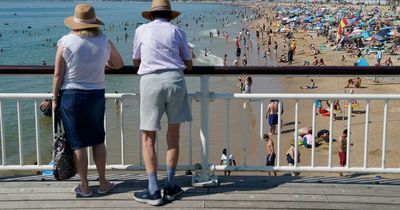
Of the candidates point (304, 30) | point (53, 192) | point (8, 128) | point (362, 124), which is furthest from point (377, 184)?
point (304, 30)

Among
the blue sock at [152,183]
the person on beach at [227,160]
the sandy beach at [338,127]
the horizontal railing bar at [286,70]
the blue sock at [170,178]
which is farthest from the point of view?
the sandy beach at [338,127]

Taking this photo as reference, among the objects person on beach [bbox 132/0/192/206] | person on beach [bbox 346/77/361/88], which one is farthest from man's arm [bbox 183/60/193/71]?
person on beach [bbox 346/77/361/88]

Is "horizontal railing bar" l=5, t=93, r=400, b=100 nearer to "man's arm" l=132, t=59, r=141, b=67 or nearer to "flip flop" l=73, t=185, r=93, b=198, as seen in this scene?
"man's arm" l=132, t=59, r=141, b=67

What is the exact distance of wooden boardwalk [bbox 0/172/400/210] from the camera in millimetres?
4070

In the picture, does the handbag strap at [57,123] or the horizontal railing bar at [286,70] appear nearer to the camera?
the handbag strap at [57,123]

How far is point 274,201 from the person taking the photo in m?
4.16

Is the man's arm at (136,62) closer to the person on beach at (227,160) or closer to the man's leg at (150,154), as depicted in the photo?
the man's leg at (150,154)

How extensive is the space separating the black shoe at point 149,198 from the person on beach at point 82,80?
0.49m

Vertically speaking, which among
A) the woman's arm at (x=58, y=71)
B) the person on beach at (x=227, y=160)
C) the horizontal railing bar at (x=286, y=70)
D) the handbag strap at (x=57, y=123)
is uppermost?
the woman's arm at (x=58, y=71)

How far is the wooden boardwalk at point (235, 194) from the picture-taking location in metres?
4.07

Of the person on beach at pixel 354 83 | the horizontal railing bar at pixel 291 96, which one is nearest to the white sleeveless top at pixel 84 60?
the horizontal railing bar at pixel 291 96

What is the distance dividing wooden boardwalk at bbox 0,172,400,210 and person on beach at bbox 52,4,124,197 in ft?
1.06

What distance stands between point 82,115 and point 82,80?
0.92ft

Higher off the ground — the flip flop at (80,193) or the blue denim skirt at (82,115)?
the blue denim skirt at (82,115)
